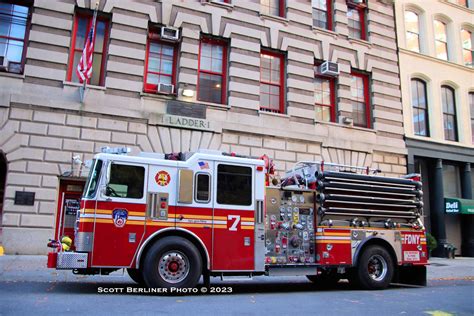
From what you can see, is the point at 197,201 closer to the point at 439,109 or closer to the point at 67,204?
the point at 67,204

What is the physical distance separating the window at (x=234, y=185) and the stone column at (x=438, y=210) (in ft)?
52.2

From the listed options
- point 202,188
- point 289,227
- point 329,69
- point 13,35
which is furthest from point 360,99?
point 13,35

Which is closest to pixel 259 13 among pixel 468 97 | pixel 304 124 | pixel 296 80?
pixel 296 80

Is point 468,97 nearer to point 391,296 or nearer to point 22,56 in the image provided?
point 391,296

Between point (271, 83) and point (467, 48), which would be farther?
point (467, 48)

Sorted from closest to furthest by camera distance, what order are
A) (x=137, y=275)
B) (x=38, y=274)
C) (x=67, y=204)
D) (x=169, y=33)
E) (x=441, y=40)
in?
(x=137, y=275)
(x=38, y=274)
(x=67, y=204)
(x=169, y=33)
(x=441, y=40)

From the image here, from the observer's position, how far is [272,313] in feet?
24.0

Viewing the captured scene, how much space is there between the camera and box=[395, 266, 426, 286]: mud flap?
38.9 feet

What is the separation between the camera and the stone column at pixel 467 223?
2291 cm

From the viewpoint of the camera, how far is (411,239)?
38.0 feet

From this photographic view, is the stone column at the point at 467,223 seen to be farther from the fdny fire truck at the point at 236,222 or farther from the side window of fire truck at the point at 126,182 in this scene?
the side window of fire truck at the point at 126,182

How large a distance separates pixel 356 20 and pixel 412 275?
571 inches

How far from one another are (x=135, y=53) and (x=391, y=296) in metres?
12.1

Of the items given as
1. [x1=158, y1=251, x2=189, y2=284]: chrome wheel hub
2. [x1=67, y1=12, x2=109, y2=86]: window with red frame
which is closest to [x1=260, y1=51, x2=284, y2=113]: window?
[x1=67, y1=12, x2=109, y2=86]: window with red frame
